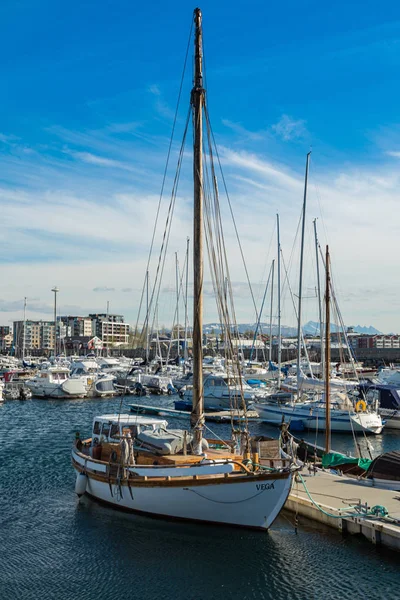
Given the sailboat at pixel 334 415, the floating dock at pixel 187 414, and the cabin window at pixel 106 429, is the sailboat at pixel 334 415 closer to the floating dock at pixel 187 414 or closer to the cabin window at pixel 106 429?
the floating dock at pixel 187 414

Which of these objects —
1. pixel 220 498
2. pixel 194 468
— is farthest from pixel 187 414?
pixel 220 498

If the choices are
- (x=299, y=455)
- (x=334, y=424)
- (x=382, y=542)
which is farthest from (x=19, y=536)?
(x=334, y=424)

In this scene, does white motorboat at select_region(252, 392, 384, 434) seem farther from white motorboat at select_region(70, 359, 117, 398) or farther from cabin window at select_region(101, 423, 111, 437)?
white motorboat at select_region(70, 359, 117, 398)

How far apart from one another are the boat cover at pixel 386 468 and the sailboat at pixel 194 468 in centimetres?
618

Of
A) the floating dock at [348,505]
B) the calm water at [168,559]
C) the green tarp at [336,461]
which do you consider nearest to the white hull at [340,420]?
the green tarp at [336,461]

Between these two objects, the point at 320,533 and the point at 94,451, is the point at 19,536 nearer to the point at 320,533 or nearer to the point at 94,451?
the point at 94,451

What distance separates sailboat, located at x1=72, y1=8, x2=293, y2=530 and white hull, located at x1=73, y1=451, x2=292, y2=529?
0.03 m

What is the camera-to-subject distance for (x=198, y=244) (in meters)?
22.0

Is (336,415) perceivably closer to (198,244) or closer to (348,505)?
(348,505)

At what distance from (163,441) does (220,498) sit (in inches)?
157

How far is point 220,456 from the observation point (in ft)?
71.3

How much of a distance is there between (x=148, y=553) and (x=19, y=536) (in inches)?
217

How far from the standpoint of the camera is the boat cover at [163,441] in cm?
2227

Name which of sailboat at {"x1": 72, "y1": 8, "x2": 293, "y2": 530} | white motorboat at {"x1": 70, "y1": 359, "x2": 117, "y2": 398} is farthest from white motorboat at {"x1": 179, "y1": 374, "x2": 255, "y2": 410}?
sailboat at {"x1": 72, "y1": 8, "x2": 293, "y2": 530}
